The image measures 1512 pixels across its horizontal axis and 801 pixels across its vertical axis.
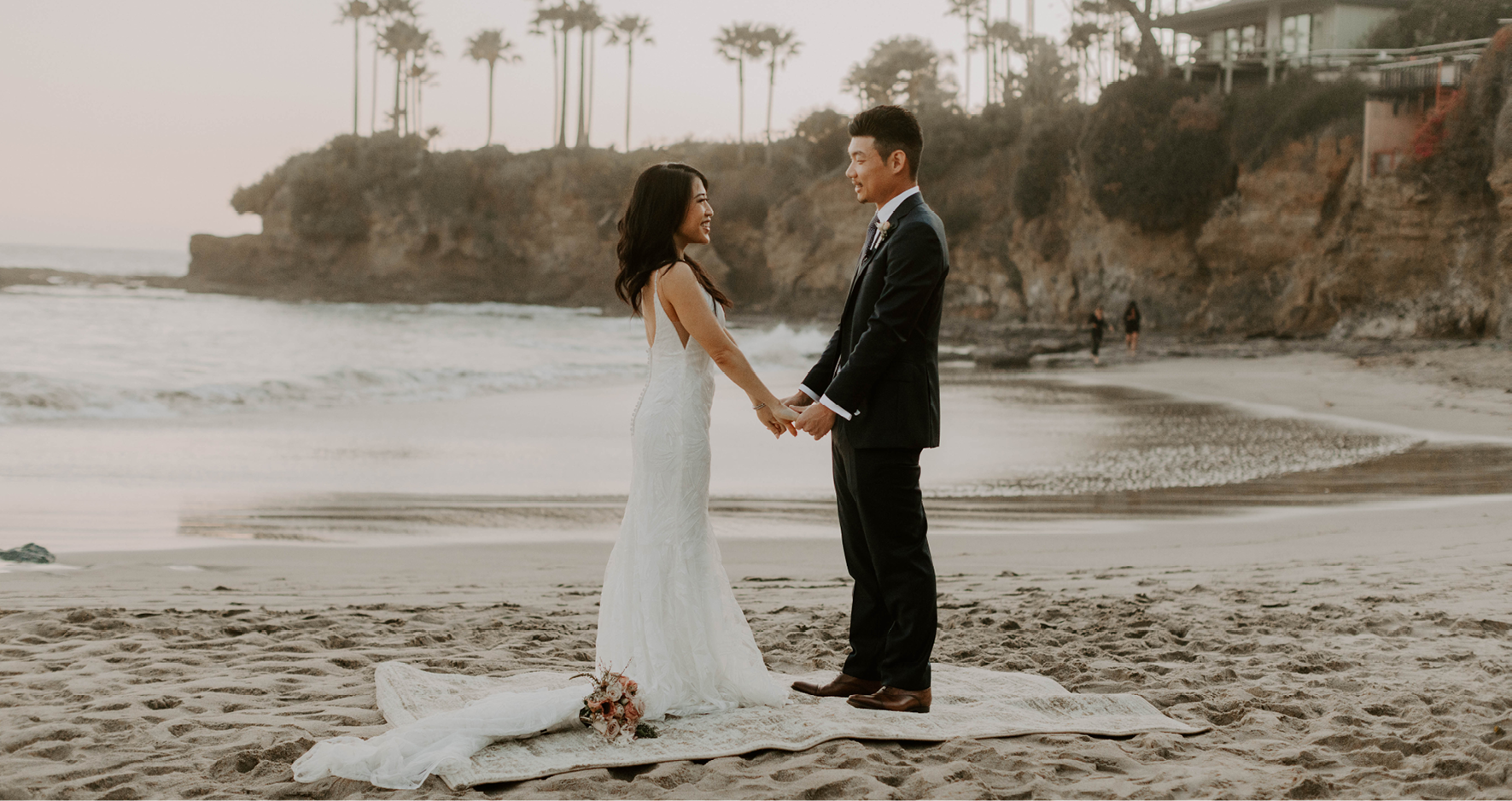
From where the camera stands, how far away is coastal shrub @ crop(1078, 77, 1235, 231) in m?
31.3

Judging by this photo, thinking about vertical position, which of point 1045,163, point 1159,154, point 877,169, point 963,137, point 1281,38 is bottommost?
point 877,169

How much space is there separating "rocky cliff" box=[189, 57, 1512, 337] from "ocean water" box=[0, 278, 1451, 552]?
12.8 m

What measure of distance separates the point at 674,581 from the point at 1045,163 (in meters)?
36.8

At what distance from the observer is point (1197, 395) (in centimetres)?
1703

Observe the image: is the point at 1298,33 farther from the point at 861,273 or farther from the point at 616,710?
the point at 616,710

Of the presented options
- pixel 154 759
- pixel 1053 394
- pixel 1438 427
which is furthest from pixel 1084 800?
pixel 1053 394

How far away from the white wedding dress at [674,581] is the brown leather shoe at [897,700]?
30 centimetres

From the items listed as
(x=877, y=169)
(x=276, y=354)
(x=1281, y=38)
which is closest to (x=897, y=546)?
(x=877, y=169)

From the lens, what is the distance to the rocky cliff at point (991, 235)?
1046 inches

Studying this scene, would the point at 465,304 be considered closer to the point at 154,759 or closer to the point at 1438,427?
the point at 1438,427

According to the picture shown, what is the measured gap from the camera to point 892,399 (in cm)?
354

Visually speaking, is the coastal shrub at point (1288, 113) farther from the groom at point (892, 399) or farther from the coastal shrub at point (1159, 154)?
the groom at point (892, 399)

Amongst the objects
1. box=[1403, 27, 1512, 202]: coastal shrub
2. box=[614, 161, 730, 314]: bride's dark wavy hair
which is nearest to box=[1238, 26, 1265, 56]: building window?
box=[1403, 27, 1512, 202]: coastal shrub

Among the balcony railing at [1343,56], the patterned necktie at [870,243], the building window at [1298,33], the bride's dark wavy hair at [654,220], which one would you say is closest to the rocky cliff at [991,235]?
the balcony railing at [1343,56]
